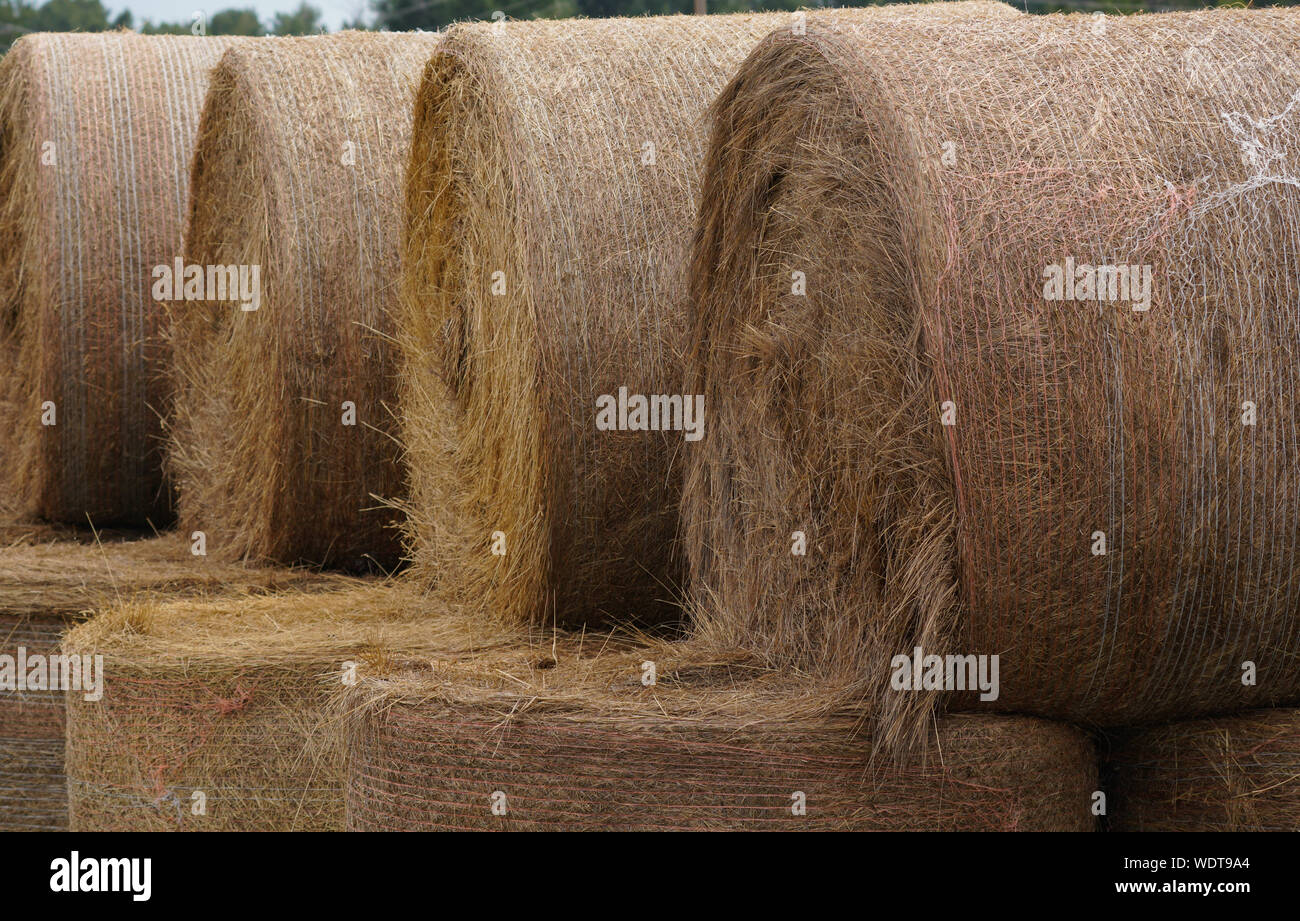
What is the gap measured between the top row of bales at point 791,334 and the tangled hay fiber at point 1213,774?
0.25 ft

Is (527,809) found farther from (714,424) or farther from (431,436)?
(431,436)

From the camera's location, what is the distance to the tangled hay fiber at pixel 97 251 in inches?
270

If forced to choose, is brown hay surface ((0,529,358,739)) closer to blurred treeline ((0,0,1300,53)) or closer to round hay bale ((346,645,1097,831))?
round hay bale ((346,645,1097,831))

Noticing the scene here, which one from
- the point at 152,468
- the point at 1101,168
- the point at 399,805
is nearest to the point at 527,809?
the point at 399,805

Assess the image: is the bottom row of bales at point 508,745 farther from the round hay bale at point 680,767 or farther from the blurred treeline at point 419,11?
the blurred treeline at point 419,11

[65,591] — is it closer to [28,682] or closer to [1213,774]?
[28,682]

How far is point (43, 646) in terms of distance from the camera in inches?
225

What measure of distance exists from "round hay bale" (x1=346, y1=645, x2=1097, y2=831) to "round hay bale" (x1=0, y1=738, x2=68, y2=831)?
2169 millimetres

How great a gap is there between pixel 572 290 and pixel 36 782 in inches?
104

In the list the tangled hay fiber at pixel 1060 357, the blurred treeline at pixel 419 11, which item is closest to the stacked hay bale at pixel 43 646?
the tangled hay fiber at pixel 1060 357

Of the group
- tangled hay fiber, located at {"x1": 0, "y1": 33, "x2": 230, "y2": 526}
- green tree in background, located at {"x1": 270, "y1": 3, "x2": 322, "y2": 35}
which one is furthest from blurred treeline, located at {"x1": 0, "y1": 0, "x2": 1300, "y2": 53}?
tangled hay fiber, located at {"x1": 0, "y1": 33, "x2": 230, "y2": 526}

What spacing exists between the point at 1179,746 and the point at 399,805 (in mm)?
1850

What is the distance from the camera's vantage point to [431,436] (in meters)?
5.79

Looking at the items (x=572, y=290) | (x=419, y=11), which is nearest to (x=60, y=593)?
(x=572, y=290)
